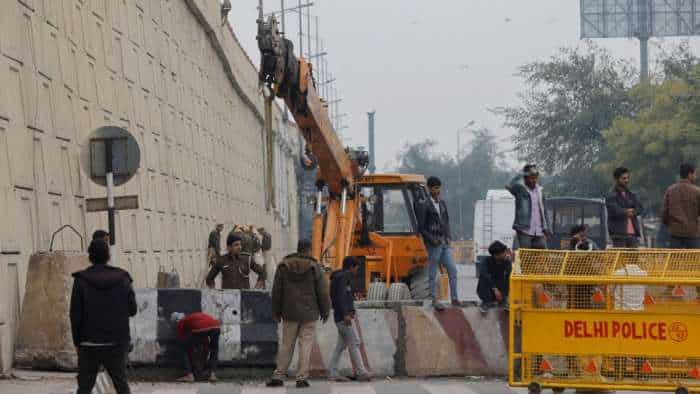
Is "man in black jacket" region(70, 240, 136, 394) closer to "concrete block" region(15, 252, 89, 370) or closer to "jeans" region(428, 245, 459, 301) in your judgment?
"concrete block" region(15, 252, 89, 370)

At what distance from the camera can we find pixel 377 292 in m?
23.4

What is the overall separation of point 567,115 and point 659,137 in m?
13.4

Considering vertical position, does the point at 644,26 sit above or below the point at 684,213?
above

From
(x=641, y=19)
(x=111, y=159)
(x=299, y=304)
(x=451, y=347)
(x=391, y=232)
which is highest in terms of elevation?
(x=641, y=19)

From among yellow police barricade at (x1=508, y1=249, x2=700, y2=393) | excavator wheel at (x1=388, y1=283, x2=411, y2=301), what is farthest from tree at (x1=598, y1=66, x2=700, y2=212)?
yellow police barricade at (x1=508, y1=249, x2=700, y2=393)

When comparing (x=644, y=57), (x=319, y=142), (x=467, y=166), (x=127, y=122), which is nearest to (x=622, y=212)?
(x=319, y=142)

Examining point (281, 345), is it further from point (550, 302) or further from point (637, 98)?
point (637, 98)

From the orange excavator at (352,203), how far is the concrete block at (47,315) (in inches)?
143

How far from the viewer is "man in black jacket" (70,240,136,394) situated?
12320mm

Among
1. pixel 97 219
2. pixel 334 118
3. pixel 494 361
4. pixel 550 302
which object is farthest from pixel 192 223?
pixel 334 118

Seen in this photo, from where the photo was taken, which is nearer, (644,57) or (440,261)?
(440,261)

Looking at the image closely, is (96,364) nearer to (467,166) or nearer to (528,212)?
(528,212)

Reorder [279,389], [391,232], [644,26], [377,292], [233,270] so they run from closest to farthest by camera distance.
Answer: [279,389] → [233,270] → [377,292] → [391,232] → [644,26]

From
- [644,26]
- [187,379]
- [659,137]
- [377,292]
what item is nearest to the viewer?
[187,379]
